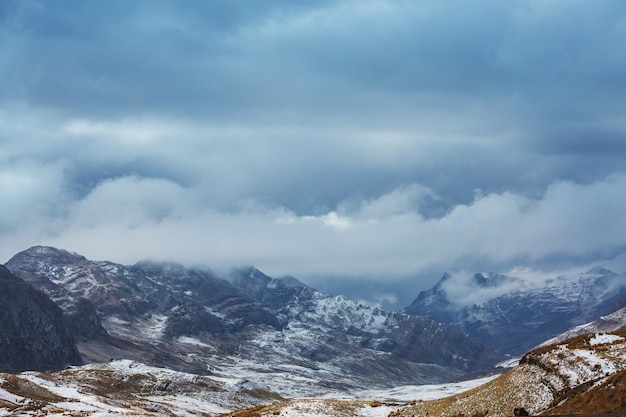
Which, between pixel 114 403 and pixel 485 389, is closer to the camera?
pixel 485 389

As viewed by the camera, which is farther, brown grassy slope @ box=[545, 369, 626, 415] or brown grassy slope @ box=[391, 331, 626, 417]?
brown grassy slope @ box=[391, 331, 626, 417]

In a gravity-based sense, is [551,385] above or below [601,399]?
above

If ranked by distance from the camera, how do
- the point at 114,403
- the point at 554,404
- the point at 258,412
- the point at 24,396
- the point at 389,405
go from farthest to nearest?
the point at 114,403 < the point at 24,396 < the point at 389,405 < the point at 258,412 < the point at 554,404

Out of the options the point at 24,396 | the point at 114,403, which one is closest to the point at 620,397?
the point at 24,396

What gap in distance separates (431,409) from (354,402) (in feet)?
59.9

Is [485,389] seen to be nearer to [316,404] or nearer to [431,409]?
[431,409]

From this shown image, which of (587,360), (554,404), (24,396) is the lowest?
(24,396)

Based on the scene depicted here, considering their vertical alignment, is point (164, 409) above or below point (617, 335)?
below

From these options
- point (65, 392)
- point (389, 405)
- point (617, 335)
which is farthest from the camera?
point (65, 392)

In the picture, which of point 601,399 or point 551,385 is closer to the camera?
point 601,399

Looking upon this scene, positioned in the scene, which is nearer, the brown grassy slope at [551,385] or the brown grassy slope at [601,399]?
the brown grassy slope at [601,399]

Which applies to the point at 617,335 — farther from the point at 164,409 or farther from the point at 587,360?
the point at 164,409

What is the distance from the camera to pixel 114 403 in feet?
564

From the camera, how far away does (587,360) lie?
66.4 metres
